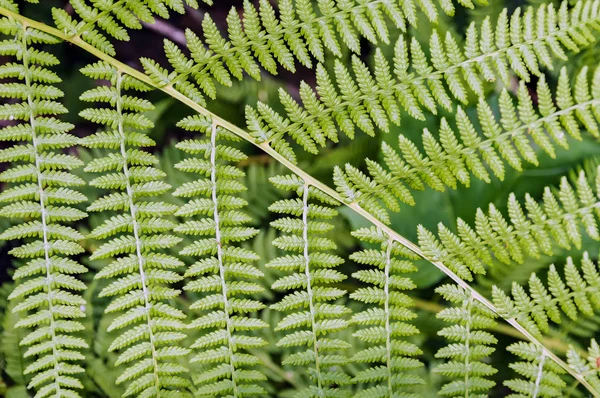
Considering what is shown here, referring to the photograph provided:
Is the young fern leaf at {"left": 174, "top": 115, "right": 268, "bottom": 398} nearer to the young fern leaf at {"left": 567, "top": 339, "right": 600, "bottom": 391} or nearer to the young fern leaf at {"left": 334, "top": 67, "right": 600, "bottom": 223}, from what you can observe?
the young fern leaf at {"left": 334, "top": 67, "right": 600, "bottom": 223}

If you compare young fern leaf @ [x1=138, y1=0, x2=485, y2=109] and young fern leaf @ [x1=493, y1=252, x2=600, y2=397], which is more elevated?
young fern leaf @ [x1=138, y1=0, x2=485, y2=109]

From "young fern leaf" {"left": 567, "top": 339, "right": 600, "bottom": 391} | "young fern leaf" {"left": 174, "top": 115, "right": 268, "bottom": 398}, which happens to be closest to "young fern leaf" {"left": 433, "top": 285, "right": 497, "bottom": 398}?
"young fern leaf" {"left": 567, "top": 339, "right": 600, "bottom": 391}

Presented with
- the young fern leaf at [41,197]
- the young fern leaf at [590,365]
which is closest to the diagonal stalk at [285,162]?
the young fern leaf at [590,365]

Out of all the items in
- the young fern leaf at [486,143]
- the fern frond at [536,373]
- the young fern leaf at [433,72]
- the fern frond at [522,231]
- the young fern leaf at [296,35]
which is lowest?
the fern frond at [536,373]

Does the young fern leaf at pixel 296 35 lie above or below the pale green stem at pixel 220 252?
above

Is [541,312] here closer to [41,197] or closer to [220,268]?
[220,268]

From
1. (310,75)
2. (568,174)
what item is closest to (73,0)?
(310,75)

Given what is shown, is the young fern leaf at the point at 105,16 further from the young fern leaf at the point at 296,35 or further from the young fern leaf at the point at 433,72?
the young fern leaf at the point at 433,72
